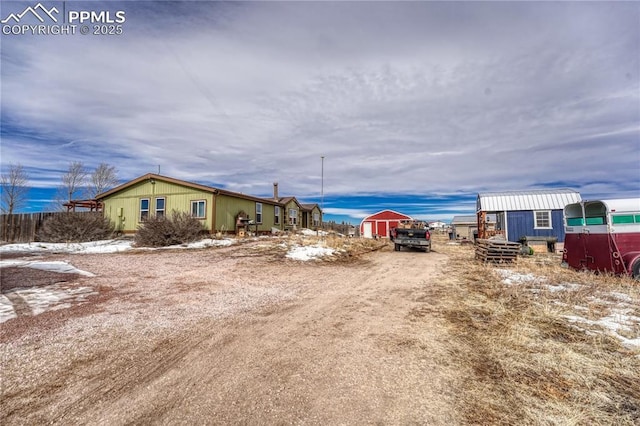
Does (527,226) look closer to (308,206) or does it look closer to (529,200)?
(529,200)

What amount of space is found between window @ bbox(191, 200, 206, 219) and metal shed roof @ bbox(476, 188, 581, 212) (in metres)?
20.7

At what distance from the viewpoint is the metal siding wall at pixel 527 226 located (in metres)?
21.0

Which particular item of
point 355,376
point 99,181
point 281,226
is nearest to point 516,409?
point 355,376

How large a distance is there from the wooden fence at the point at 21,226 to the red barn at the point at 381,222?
99.5 ft

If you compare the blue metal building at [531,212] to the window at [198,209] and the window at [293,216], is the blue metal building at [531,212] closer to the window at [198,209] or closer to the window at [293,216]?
the window at [293,216]

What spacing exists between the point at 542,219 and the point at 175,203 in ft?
85.0

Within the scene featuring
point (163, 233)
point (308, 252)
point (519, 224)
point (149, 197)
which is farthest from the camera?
point (149, 197)

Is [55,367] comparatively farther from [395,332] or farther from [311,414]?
[395,332]

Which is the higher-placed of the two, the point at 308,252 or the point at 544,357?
the point at 308,252

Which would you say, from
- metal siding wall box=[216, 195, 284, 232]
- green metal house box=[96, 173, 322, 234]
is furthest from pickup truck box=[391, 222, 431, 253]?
metal siding wall box=[216, 195, 284, 232]

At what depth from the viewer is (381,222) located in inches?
1506

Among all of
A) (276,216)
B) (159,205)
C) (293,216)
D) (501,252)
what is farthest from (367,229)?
(501,252)

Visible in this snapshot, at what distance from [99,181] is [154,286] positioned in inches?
1560

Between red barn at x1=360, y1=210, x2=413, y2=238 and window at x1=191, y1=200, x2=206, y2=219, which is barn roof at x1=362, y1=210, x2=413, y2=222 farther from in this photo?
window at x1=191, y1=200, x2=206, y2=219
